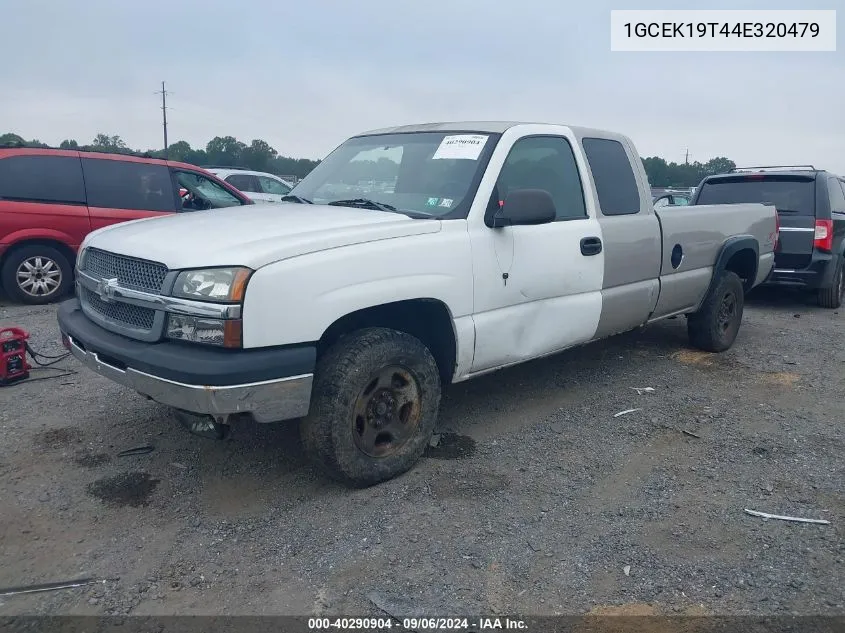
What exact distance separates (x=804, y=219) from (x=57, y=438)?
8499 millimetres

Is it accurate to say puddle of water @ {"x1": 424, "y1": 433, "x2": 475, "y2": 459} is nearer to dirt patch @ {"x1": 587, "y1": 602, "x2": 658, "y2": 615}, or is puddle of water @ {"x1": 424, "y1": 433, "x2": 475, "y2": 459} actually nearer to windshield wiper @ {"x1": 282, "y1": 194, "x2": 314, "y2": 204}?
dirt patch @ {"x1": 587, "y1": 602, "x2": 658, "y2": 615}

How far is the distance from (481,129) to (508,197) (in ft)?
2.47

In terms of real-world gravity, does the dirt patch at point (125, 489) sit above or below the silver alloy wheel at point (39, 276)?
below

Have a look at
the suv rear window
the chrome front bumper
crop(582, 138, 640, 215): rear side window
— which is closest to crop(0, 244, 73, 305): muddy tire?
the chrome front bumper

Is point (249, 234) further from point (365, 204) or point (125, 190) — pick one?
point (125, 190)

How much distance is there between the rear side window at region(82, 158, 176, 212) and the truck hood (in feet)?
17.2

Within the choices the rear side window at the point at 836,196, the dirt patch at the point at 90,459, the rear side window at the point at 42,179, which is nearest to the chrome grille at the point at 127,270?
the dirt patch at the point at 90,459

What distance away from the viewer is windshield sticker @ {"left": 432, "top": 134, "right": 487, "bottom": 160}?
4191 millimetres

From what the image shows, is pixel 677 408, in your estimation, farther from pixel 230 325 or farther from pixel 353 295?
pixel 230 325

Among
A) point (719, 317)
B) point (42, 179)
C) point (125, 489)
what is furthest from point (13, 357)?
point (719, 317)

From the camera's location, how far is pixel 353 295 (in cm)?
327

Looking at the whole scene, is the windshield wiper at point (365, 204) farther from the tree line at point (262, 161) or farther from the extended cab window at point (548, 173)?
the tree line at point (262, 161)

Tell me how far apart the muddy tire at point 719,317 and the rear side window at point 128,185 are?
6611mm

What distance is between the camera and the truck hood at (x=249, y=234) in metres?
3.08
